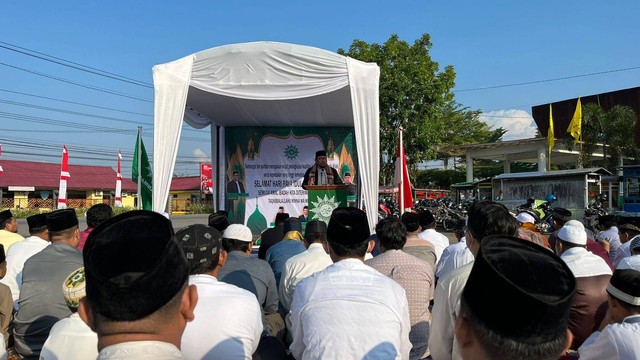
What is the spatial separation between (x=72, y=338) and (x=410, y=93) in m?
16.1

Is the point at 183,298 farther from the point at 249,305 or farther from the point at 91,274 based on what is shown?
the point at 249,305

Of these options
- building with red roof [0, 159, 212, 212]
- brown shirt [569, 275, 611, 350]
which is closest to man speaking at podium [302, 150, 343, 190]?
brown shirt [569, 275, 611, 350]

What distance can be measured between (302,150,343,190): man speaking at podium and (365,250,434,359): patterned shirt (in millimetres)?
6356

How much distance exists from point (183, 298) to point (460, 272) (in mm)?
1671

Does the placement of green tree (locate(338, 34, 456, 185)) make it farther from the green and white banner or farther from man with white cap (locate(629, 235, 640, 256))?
man with white cap (locate(629, 235, 640, 256))

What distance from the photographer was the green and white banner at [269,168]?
10961 millimetres

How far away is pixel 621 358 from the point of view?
2197 mm

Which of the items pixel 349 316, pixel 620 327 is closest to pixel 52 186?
pixel 349 316

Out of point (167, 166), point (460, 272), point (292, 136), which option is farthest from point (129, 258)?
point (292, 136)

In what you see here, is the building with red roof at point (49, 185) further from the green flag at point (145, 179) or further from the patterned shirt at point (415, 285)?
the patterned shirt at point (415, 285)

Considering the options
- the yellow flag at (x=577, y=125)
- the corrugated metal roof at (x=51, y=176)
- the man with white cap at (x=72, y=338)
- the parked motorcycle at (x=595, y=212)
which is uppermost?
the yellow flag at (x=577, y=125)

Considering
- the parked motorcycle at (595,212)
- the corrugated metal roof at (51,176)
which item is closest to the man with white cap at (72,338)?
the parked motorcycle at (595,212)

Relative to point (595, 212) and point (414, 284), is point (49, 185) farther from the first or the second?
point (414, 284)

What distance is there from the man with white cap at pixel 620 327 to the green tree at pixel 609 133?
2144 centimetres
